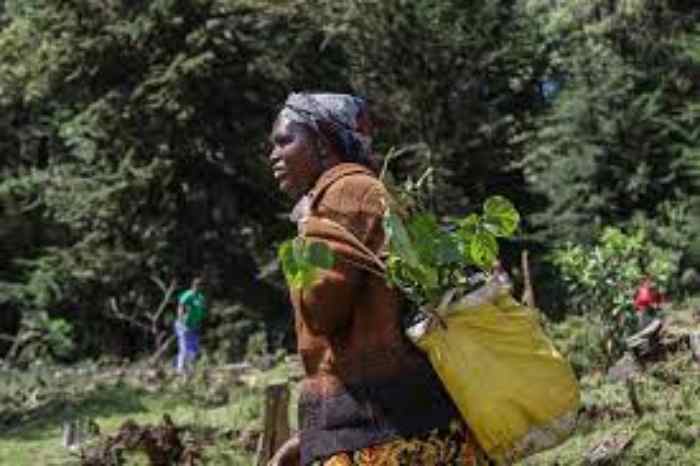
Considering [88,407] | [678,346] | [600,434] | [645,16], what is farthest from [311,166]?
[645,16]

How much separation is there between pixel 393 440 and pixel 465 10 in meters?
25.3

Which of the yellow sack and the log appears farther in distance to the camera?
the log

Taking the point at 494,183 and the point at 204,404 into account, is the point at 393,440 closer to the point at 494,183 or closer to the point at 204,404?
the point at 204,404

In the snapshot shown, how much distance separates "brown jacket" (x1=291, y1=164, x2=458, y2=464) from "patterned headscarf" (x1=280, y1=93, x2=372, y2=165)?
0.15 m

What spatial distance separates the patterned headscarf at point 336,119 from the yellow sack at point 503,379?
44 centimetres

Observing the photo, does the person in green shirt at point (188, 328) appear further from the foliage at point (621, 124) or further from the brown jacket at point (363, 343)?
the brown jacket at point (363, 343)

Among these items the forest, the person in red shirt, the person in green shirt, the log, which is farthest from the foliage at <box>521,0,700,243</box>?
the log

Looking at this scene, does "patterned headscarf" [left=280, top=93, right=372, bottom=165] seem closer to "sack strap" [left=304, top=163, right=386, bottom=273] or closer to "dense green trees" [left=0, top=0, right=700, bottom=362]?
"sack strap" [left=304, top=163, right=386, bottom=273]

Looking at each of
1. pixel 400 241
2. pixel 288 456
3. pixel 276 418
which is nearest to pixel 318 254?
pixel 400 241

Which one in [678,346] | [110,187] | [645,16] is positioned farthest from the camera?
[110,187]

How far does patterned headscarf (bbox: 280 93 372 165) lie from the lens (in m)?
3.11

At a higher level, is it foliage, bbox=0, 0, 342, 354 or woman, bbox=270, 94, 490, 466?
foliage, bbox=0, 0, 342, 354

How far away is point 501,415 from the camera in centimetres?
289

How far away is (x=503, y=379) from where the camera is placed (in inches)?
114
